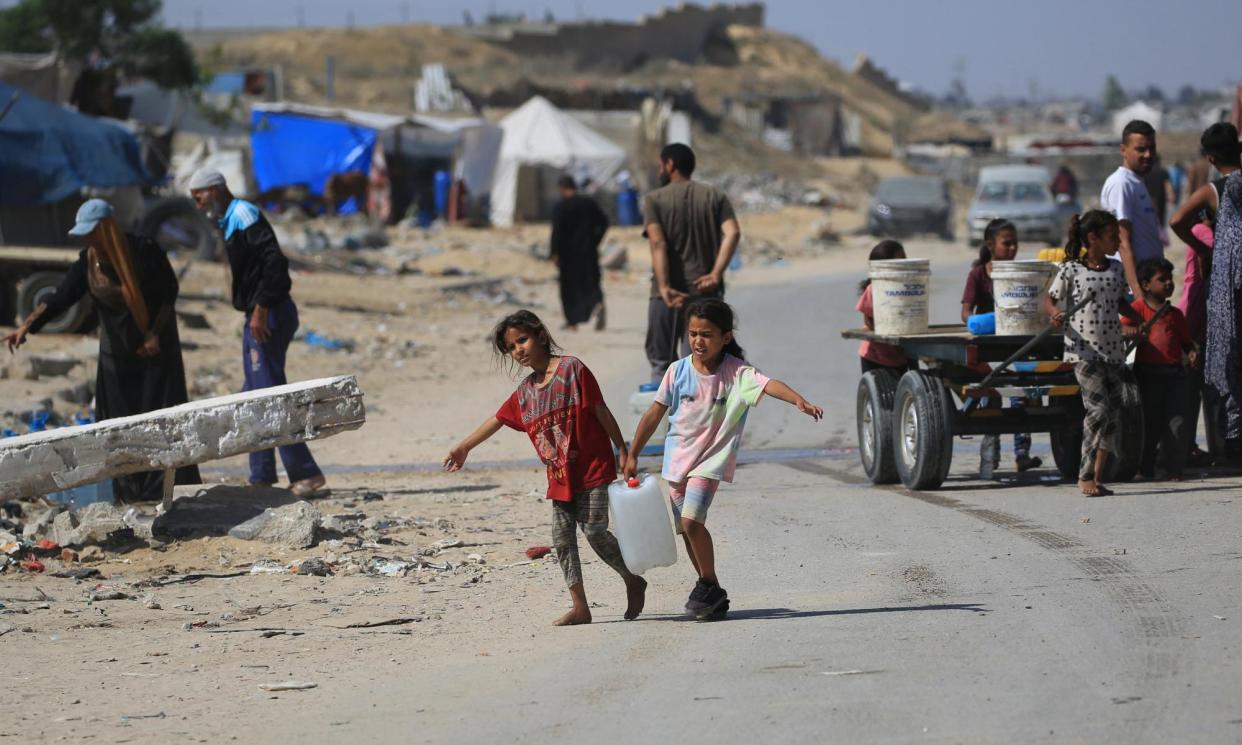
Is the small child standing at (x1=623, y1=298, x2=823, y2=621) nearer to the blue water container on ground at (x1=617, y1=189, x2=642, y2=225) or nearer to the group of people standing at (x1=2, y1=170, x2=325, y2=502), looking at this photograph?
the group of people standing at (x1=2, y1=170, x2=325, y2=502)

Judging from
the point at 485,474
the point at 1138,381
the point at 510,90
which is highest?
the point at 510,90

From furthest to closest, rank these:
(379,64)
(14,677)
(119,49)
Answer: (379,64) → (119,49) → (14,677)

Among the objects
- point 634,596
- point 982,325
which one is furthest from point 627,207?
point 634,596

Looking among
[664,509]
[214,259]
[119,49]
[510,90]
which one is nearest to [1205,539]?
[664,509]

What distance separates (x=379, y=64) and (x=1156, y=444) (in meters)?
80.5

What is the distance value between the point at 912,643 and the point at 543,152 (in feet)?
122

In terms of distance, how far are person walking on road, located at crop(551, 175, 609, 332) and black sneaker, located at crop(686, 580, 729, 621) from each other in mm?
13110

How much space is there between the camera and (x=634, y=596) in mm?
6336

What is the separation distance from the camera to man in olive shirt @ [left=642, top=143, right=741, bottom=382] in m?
9.89

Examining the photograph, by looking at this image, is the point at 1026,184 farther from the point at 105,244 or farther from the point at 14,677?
the point at 14,677

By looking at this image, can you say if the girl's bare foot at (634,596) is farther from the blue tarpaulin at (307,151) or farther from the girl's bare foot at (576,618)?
the blue tarpaulin at (307,151)

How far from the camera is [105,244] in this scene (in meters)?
9.01

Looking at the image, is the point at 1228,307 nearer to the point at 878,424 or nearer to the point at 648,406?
the point at 878,424

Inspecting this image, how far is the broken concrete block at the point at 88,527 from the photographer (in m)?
8.26
